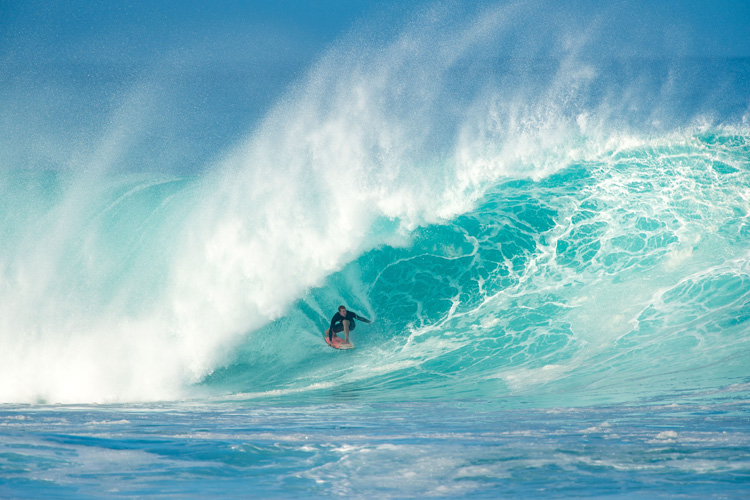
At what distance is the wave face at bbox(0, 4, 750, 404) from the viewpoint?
401 inches

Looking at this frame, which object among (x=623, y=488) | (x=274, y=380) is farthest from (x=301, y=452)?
(x=274, y=380)

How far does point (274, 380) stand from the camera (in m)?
10.4

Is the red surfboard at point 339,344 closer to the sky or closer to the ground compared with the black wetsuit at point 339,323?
closer to the ground

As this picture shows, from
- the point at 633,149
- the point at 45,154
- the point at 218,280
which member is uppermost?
the point at 45,154

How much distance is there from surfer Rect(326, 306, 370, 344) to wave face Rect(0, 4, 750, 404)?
0.36m

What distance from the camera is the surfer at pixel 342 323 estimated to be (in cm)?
1118

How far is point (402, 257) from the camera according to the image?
1323cm

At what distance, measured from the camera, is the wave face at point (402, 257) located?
10.2 m

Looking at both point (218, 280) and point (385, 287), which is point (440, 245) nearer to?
point (385, 287)

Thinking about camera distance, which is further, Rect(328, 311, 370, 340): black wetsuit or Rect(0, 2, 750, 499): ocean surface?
Rect(328, 311, 370, 340): black wetsuit

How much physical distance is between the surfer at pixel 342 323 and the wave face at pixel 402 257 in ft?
1.17

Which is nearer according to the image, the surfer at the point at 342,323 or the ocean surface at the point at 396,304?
the ocean surface at the point at 396,304

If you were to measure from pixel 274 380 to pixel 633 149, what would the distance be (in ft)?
35.6

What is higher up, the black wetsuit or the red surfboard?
the black wetsuit
